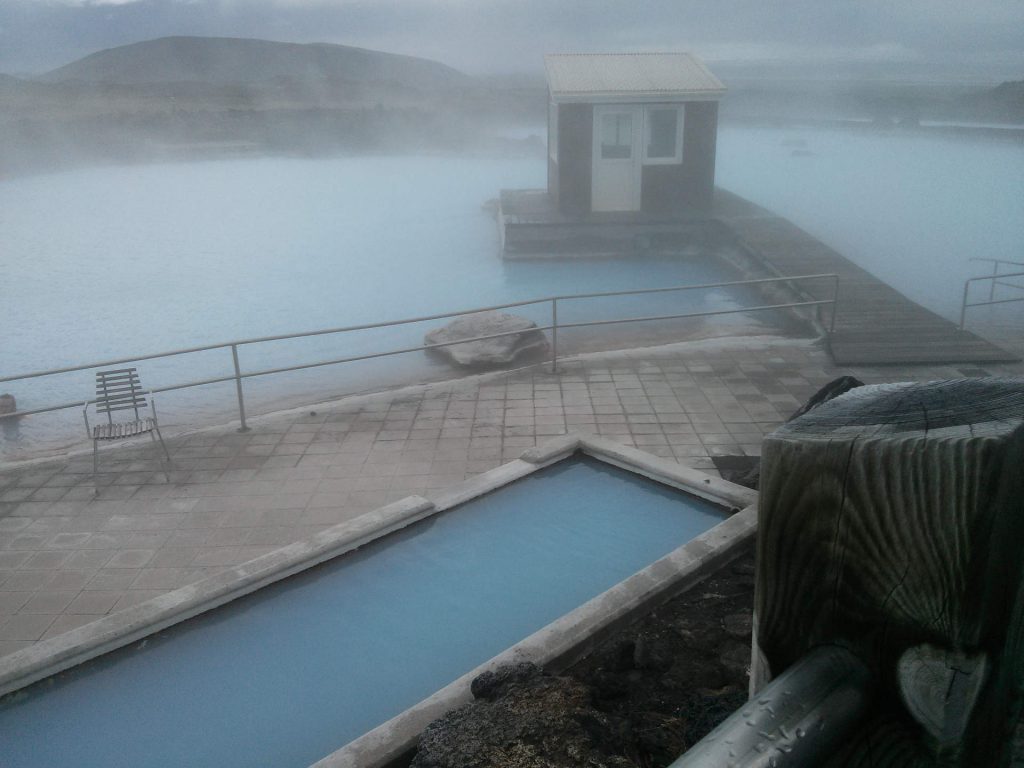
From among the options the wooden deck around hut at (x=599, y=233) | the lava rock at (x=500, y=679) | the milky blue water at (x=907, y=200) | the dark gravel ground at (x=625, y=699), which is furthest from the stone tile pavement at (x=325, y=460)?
the wooden deck around hut at (x=599, y=233)

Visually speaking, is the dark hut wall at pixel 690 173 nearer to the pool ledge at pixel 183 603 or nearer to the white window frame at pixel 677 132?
the white window frame at pixel 677 132

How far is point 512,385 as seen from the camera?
7.16 m

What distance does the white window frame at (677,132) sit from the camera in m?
13.8

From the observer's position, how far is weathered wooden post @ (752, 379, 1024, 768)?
1.71 ft

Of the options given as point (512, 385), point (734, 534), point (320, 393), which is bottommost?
point (320, 393)

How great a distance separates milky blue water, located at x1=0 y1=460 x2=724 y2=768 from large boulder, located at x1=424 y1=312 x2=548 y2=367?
15.6ft

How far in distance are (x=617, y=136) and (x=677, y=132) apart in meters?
1.06

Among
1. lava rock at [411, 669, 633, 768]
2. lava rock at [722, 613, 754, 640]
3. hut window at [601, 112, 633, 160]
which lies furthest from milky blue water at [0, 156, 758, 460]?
lava rock at [411, 669, 633, 768]

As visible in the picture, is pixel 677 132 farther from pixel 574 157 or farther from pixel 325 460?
pixel 325 460

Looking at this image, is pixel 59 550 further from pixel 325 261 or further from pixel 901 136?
pixel 901 136

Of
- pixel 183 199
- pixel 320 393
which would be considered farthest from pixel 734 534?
pixel 183 199

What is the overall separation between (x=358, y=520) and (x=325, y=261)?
48.7 feet

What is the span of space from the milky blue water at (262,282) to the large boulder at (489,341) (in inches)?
15.2

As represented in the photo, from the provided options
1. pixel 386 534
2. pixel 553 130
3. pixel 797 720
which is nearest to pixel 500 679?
pixel 797 720
